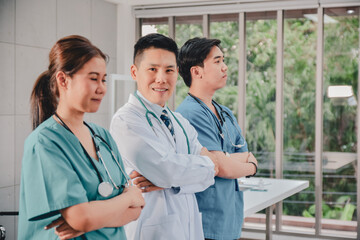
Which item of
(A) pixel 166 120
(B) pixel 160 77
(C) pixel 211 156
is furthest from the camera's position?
(C) pixel 211 156

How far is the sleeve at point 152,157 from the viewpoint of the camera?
1664 millimetres

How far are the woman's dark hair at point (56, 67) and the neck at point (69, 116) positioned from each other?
56 millimetres

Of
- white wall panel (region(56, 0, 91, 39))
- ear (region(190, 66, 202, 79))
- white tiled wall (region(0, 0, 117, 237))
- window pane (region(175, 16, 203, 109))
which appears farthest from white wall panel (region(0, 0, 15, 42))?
ear (region(190, 66, 202, 79))

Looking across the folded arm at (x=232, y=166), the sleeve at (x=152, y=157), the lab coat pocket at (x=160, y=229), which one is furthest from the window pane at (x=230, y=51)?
the lab coat pocket at (x=160, y=229)

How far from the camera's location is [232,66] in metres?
4.95

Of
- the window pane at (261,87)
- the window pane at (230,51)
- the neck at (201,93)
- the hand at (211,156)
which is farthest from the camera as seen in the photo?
the window pane at (230,51)

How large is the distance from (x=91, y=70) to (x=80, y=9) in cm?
351

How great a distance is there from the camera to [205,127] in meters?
2.10

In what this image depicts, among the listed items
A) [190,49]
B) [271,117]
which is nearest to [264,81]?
[271,117]

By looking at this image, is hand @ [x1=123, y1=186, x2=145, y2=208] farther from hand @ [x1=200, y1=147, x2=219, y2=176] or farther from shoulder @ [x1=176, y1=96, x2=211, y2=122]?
shoulder @ [x1=176, y1=96, x2=211, y2=122]

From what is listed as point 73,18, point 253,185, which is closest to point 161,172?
point 253,185

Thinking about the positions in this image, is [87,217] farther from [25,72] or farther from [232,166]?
[25,72]

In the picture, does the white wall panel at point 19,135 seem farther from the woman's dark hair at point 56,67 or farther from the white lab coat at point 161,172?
the woman's dark hair at point 56,67

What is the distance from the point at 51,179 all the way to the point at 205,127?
3.32ft
